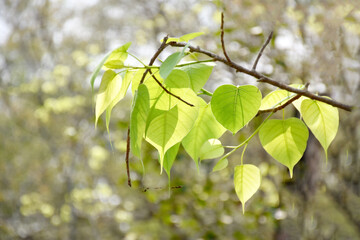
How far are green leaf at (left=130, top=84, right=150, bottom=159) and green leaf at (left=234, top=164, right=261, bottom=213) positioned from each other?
123 mm

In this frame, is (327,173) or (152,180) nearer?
(327,173)

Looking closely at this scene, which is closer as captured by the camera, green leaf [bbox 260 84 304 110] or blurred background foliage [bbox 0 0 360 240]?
green leaf [bbox 260 84 304 110]

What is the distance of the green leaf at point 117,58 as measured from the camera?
29 centimetres

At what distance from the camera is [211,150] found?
14.1 inches

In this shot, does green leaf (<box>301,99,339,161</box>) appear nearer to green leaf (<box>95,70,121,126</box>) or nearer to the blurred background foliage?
the blurred background foliage

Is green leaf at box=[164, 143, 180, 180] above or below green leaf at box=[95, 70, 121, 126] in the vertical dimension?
below

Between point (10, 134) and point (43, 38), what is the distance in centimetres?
158

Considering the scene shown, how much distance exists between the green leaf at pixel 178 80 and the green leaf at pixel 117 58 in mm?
40

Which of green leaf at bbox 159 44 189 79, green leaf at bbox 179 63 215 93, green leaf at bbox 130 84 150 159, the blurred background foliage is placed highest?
green leaf at bbox 159 44 189 79

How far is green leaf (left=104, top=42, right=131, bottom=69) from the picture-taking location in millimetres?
292

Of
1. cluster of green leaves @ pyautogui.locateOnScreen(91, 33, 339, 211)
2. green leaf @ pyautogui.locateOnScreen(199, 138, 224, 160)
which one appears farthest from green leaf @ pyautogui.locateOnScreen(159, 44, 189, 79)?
green leaf @ pyautogui.locateOnScreen(199, 138, 224, 160)

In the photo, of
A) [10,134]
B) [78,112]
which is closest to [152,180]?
[78,112]

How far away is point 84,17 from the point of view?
5355 millimetres

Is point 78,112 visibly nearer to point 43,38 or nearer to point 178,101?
point 43,38
